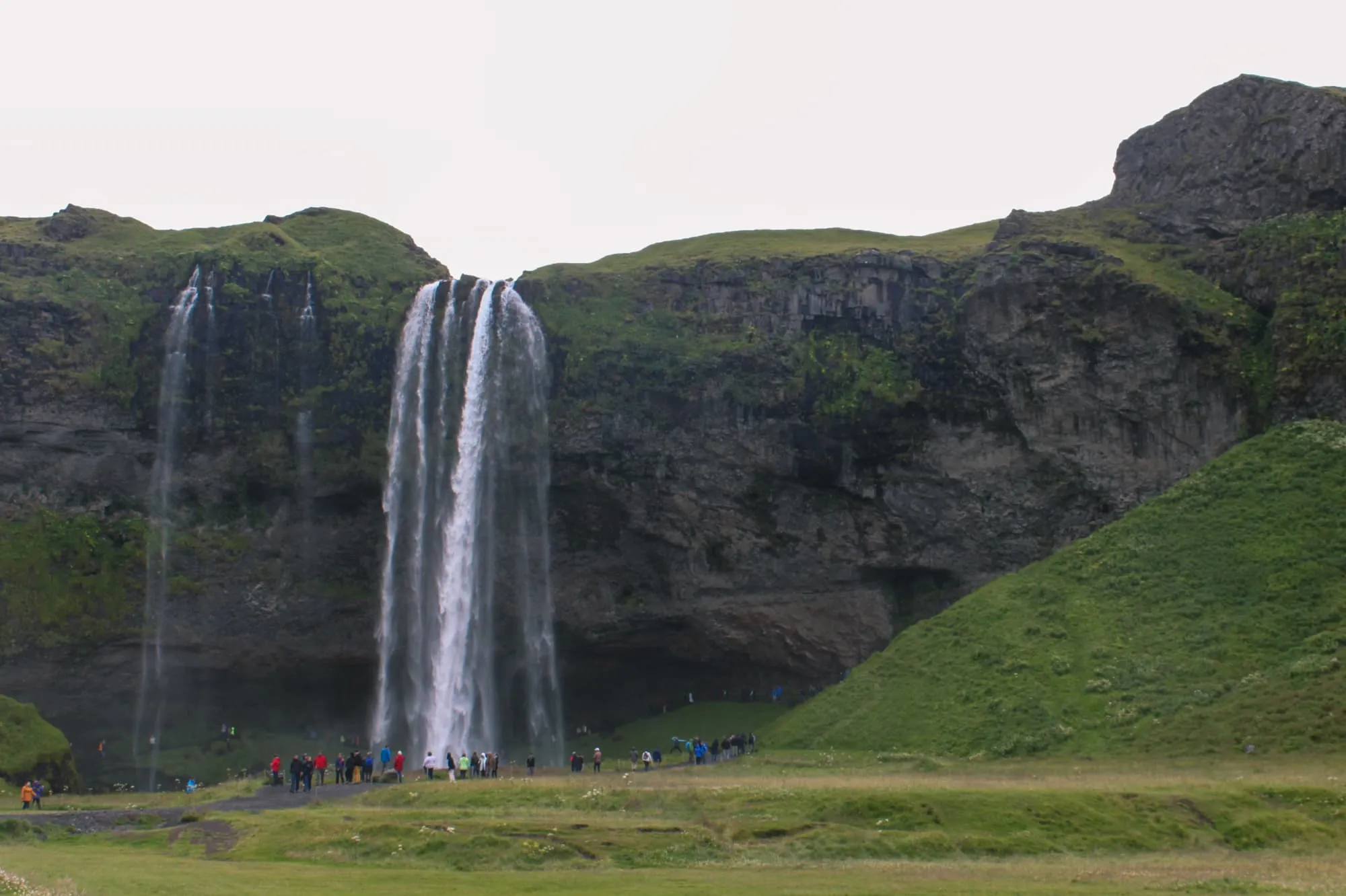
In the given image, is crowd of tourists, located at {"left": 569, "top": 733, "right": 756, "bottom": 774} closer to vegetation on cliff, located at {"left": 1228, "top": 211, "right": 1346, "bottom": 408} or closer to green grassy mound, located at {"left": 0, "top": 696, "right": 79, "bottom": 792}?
green grassy mound, located at {"left": 0, "top": 696, "right": 79, "bottom": 792}

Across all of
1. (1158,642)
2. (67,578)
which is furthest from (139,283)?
(1158,642)

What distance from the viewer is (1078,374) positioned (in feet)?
177

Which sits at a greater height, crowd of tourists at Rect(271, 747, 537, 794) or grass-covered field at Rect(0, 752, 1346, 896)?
grass-covered field at Rect(0, 752, 1346, 896)

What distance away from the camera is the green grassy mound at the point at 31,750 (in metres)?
45.0

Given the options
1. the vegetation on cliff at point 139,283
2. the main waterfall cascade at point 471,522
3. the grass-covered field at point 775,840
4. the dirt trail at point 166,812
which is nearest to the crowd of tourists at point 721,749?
the main waterfall cascade at point 471,522

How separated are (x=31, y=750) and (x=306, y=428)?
17973 mm

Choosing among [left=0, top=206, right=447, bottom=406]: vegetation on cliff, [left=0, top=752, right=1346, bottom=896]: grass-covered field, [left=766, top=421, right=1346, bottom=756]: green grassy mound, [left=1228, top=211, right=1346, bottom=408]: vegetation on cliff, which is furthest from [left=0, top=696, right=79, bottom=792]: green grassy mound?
[left=1228, top=211, right=1346, bottom=408]: vegetation on cliff

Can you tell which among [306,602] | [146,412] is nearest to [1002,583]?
[306,602]

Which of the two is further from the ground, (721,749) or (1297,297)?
(1297,297)

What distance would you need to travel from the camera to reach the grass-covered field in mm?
21500

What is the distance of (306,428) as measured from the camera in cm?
5816

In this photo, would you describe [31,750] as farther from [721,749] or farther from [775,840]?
[775,840]

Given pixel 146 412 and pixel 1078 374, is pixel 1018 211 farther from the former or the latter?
pixel 146 412

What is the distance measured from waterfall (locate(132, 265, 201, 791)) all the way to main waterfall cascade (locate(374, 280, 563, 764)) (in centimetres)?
952
